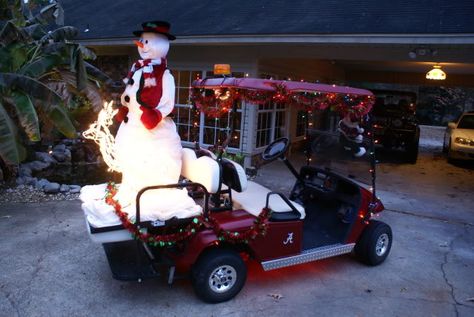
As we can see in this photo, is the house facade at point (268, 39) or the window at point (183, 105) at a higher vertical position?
the house facade at point (268, 39)

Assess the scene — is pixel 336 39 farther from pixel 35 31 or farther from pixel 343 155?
pixel 35 31

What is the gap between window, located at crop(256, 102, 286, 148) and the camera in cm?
1054

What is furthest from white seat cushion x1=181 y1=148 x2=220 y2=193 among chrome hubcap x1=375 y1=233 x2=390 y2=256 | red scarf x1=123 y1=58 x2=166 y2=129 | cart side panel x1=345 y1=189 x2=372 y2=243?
chrome hubcap x1=375 y1=233 x2=390 y2=256

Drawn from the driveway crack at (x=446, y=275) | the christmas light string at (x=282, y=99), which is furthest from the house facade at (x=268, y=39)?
the driveway crack at (x=446, y=275)

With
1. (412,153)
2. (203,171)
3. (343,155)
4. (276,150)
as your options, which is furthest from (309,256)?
(412,153)

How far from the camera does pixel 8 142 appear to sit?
17.3ft

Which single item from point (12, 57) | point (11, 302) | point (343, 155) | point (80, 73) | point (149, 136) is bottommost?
point (11, 302)

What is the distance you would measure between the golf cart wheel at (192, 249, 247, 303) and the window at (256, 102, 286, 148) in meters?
6.54

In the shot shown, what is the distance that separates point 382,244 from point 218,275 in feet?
7.36

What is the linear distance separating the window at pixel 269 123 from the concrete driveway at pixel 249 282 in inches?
183

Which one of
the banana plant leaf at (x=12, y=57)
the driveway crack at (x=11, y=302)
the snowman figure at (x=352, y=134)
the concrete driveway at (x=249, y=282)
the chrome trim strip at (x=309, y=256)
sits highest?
the banana plant leaf at (x=12, y=57)

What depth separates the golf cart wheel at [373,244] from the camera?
4918mm

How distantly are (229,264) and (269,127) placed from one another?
24.3 ft

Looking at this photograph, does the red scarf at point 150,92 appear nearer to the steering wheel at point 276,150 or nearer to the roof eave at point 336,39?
the steering wheel at point 276,150
